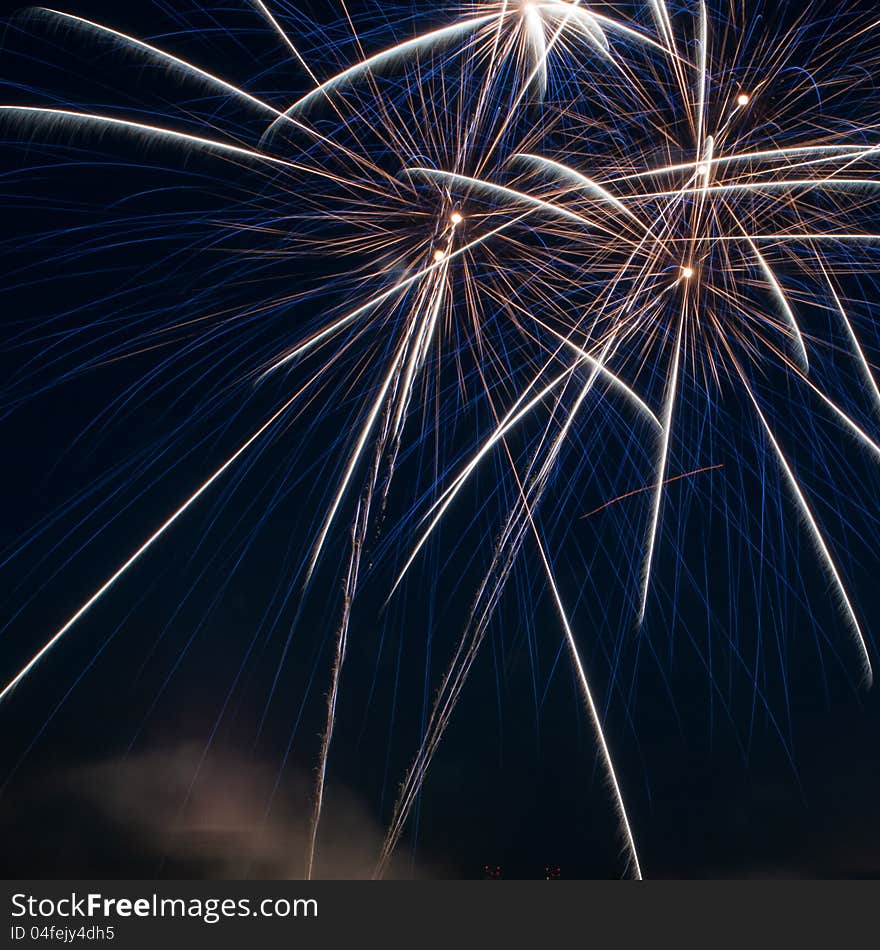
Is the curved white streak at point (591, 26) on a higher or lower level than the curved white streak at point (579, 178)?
higher

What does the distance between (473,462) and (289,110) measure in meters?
5.29

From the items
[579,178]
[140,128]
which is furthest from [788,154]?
[140,128]

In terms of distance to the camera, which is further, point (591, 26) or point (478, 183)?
point (478, 183)

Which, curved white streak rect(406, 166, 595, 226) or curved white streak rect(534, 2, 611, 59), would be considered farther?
curved white streak rect(406, 166, 595, 226)

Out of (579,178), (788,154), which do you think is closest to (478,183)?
(579,178)

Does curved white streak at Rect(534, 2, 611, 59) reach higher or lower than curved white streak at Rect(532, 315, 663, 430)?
higher

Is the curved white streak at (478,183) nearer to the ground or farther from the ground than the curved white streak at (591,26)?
nearer to the ground

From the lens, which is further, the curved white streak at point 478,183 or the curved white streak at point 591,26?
the curved white streak at point 478,183

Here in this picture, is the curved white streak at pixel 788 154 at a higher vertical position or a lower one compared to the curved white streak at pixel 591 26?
lower

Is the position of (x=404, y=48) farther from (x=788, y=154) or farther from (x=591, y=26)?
(x=788, y=154)

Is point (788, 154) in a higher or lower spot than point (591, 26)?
lower

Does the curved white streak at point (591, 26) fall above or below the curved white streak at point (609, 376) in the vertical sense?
above

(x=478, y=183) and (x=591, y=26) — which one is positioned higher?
(x=591, y=26)

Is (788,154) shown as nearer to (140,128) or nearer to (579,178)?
(579,178)
